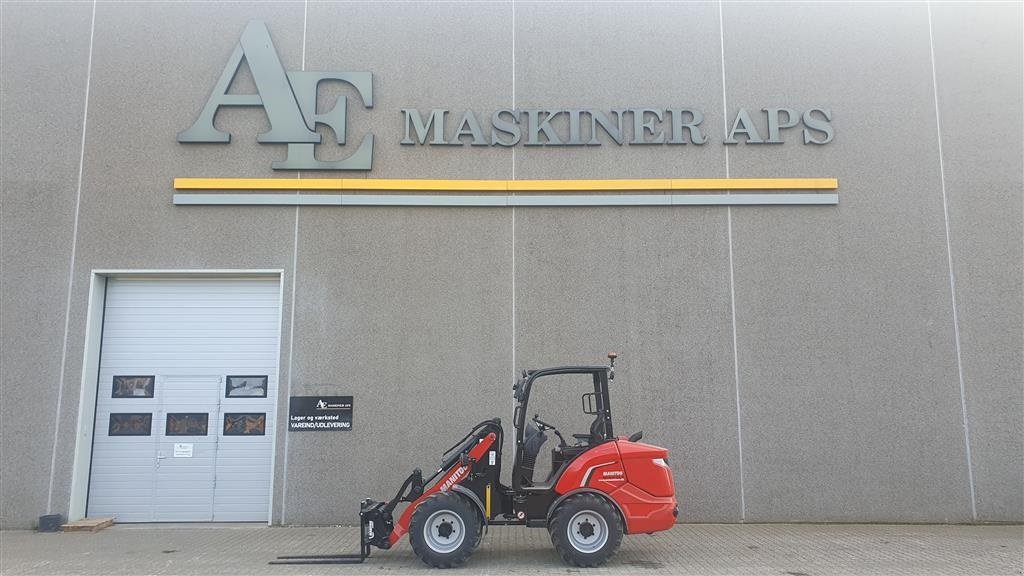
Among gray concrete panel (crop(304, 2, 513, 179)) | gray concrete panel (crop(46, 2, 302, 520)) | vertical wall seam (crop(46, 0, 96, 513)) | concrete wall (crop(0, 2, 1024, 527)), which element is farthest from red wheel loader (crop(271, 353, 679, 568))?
vertical wall seam (crop(46, 0, 96, 513))

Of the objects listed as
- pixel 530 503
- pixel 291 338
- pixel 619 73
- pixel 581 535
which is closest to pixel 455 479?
pixel 530 503

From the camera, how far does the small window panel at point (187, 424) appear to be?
9.65 meters

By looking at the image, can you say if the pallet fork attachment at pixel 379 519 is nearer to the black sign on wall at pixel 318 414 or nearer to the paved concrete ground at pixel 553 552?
the paved concrete ground at pixel 553 552

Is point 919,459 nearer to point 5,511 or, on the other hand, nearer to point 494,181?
point 494,181

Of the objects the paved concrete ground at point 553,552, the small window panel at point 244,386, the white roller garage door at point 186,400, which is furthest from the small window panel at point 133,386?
the paved concrete ground at point 553,552

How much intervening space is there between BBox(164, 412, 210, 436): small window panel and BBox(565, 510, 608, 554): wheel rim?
5.87 meters

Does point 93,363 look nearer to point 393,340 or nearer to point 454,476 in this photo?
point 393,340

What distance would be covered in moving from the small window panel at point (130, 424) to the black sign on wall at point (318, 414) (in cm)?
223

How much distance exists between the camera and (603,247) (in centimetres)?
984

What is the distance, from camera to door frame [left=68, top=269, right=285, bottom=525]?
368 inches

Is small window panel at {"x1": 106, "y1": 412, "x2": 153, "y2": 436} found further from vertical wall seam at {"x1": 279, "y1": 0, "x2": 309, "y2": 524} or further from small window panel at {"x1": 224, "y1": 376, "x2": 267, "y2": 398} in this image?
vertical wall seam at {"x1": 279, "y1": 0, "x2": 309, "y2": 524}

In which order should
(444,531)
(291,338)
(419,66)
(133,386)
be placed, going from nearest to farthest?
(444,531)
(291,338)
(133,386)
(419,66)

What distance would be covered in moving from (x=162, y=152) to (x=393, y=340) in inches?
180

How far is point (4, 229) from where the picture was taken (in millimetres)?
9719
